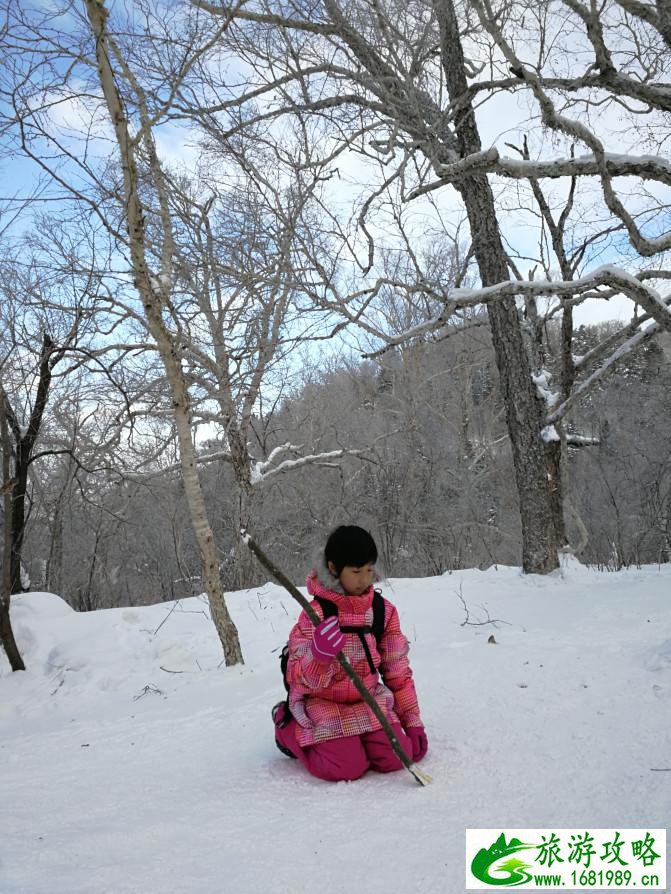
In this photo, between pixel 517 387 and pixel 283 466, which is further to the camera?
pixel 283 466

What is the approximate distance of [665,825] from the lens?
1.76m

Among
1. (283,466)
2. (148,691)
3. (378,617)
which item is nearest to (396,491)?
(283,466)

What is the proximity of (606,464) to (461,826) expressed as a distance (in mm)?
20524

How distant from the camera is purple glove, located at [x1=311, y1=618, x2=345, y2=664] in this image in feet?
7.78

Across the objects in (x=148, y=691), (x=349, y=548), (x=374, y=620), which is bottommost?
(x=148, y=691)

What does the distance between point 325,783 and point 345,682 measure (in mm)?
366

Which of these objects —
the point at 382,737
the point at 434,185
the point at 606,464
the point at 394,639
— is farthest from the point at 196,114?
the point at 606,464

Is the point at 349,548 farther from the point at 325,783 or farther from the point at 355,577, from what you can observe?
the point at 325,783

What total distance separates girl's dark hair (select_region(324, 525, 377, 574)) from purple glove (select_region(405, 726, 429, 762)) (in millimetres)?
692

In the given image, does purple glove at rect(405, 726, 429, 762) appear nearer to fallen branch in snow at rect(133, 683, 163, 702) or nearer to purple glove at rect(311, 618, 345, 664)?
purple glove at rect(311, 618, 345, 664)

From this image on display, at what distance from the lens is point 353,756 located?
2469mm

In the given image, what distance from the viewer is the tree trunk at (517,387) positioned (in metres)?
7.20
